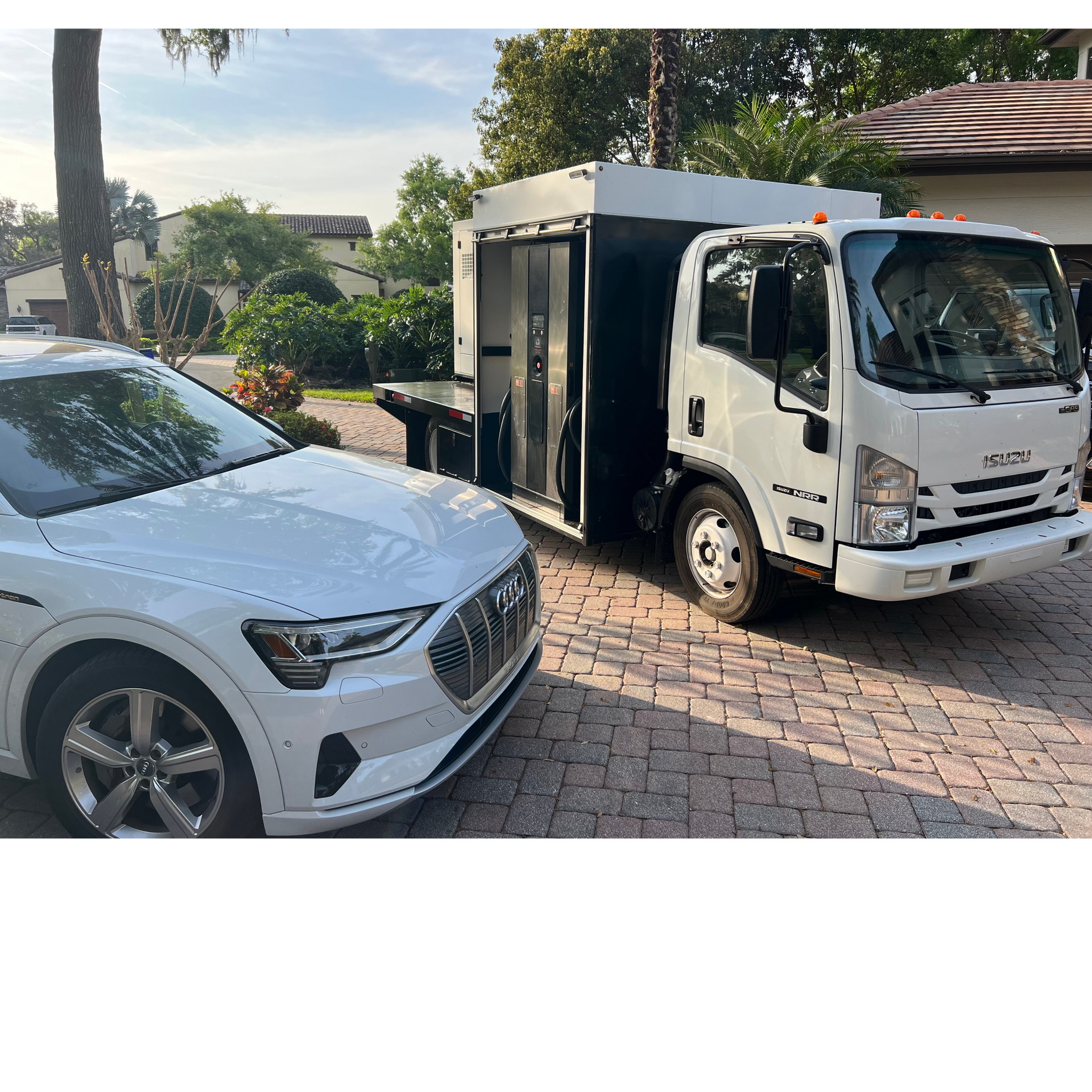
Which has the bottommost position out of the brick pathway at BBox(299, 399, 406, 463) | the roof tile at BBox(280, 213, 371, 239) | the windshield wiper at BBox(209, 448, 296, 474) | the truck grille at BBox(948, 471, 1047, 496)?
the brick pathway at BBox(299, 399, 406, 463)

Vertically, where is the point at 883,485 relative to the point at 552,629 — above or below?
above

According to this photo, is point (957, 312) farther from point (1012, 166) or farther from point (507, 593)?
point (1012, 166)

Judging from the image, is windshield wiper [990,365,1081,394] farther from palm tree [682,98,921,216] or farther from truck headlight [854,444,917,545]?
palm tree [682,98,921,216]

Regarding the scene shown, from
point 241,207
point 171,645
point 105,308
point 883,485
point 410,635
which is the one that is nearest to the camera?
point 171,645

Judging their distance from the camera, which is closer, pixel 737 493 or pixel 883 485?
pixel 883 485

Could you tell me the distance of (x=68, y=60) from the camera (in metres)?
12.3

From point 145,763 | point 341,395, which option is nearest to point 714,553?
point 145,763

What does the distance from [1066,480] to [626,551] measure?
3.29 meters

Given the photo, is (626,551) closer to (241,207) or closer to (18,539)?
(18,539)

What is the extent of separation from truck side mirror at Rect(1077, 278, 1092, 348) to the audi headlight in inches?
193

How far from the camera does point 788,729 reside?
14.4ft

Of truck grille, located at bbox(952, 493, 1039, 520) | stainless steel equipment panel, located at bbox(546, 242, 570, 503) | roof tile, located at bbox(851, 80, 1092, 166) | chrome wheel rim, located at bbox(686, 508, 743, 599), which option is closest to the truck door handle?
chrome wheel rim, located at bbox(686, 508, 743, 599)

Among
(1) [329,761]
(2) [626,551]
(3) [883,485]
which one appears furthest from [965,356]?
(1) [329,761]

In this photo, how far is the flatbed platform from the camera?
821 cm
